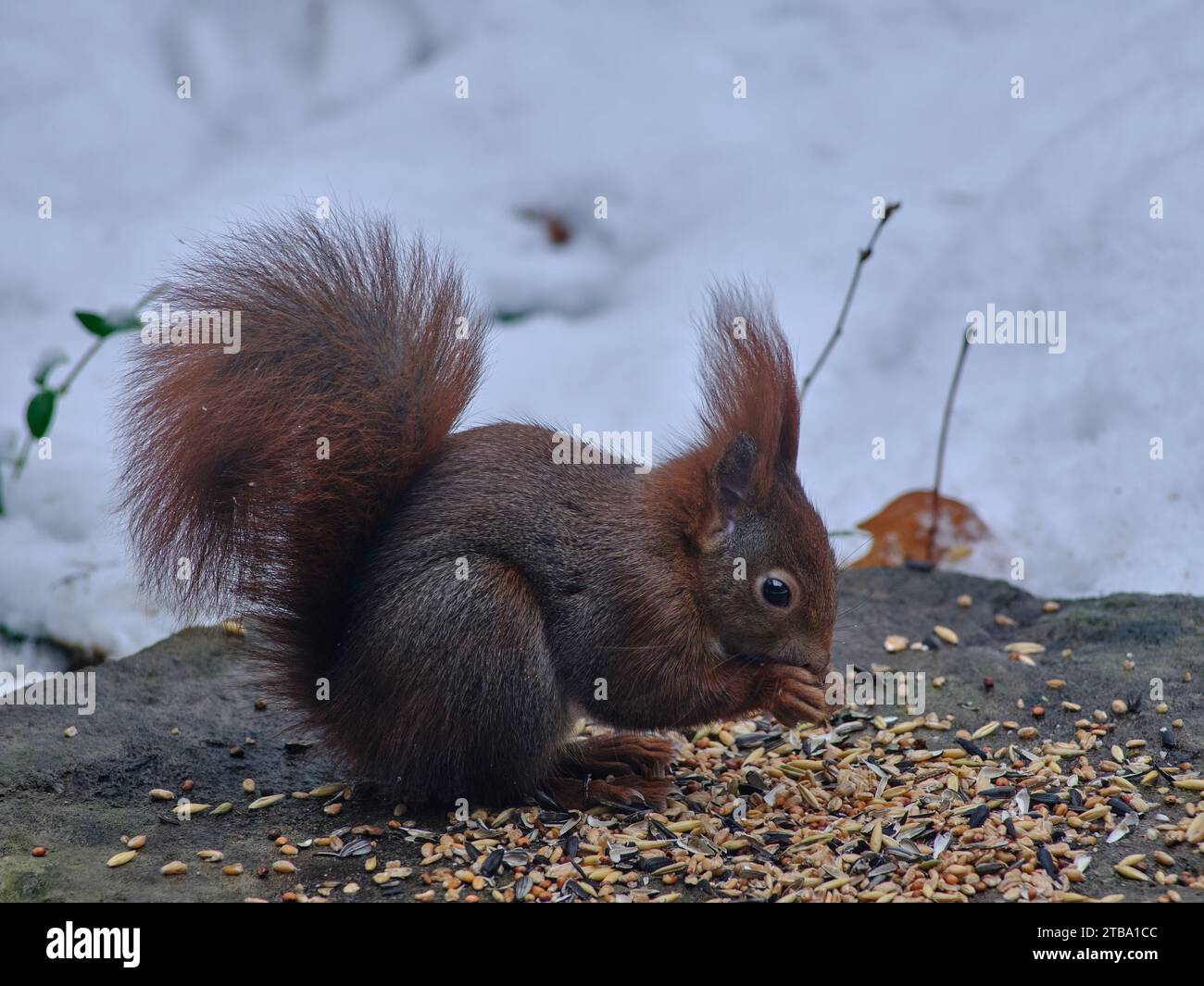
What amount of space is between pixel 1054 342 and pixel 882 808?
2505mm

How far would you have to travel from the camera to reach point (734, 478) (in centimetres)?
258

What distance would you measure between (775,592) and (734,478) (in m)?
0.23

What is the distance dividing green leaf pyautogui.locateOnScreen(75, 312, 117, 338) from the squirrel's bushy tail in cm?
120

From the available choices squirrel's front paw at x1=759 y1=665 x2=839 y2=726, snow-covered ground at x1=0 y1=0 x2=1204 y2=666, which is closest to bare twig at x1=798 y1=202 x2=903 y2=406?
snow-covered ground at x1=0 y1=0 x2=1204 y2=666

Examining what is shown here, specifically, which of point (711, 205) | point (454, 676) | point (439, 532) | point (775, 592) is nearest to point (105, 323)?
point (439, 532)

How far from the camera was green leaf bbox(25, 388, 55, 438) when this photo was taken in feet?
11.6

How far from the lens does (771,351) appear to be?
2531 mm

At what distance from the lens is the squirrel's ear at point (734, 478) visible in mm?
2564

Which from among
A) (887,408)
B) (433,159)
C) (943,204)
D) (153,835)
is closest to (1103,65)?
(943,204)
